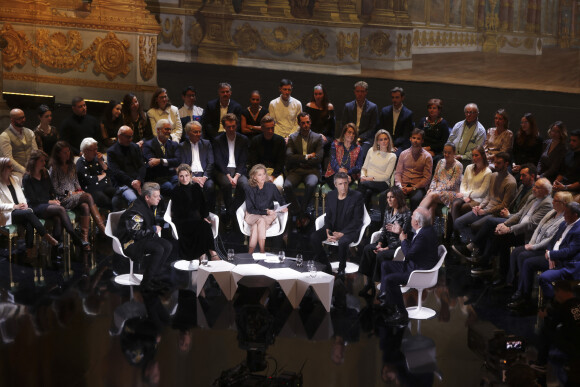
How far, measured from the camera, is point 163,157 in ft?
32.6

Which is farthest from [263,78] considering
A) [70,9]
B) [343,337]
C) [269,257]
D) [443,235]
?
[343,337]

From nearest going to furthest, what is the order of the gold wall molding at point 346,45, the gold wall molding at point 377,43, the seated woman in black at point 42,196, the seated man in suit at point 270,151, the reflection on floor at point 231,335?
the reflection on floor at point 231,335 → the seated woman in black at point 42,196 → the seated man in suit at point 270,151 → the gold wall molding at point 377,43 → the gold wall molding at point 346,45

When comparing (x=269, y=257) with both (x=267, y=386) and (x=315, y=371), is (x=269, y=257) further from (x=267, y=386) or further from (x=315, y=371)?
(x=267, y=386)

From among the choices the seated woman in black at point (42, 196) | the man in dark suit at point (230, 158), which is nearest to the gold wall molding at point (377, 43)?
the man in dark suit at point (230, 158)

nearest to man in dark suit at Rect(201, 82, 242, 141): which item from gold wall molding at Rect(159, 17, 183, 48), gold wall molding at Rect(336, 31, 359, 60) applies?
gold wall molding at Rect(336, 31, 359, 60)

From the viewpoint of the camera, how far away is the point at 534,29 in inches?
472

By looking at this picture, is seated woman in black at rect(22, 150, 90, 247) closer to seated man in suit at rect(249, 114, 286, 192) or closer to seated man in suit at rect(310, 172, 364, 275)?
seated man in suit at rect(249, 114, 286, 192)

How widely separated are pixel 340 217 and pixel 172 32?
9.18m

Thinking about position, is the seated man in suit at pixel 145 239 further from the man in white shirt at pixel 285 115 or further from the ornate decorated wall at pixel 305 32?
the ornate decorated wall at pixel 305 32

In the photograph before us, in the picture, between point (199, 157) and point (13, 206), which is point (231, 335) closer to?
point (13, 206)

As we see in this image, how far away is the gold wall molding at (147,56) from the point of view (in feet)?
44.0

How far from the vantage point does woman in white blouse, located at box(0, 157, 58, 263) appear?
8406 millimetres

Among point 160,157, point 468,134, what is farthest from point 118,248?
point 468,134

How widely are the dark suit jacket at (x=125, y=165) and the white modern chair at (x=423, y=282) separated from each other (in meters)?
3.60
